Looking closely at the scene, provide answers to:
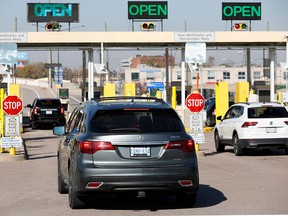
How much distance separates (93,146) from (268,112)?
11.5 metres

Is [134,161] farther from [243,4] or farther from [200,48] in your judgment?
[243,4]

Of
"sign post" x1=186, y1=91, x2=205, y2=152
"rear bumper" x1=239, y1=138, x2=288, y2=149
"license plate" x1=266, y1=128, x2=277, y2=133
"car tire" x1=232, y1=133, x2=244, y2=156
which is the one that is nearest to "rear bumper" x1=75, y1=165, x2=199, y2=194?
"rear bumper" x1=239, y1=138, x2=288, y2=149

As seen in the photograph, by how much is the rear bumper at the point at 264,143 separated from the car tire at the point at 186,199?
9.69 metres

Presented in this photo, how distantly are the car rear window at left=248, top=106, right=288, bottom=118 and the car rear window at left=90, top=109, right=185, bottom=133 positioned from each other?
1053 cm

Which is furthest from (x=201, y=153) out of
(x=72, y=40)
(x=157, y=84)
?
(x=157, y=84)

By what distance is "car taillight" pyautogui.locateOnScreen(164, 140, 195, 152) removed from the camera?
10.2m

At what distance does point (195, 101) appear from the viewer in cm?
2197

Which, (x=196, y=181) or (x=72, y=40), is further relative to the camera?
(x=72, y=40)

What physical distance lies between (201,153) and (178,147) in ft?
35.8

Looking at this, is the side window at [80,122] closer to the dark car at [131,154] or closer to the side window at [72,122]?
the dark car at [131,154]

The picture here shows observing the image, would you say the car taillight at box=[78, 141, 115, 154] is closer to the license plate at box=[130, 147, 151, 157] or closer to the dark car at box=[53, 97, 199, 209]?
the dark car at box=[53, 97, 199, 209]

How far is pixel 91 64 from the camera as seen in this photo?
43125 mm

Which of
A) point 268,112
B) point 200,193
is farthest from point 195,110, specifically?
point 200,193

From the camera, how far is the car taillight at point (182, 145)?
1018 cm
